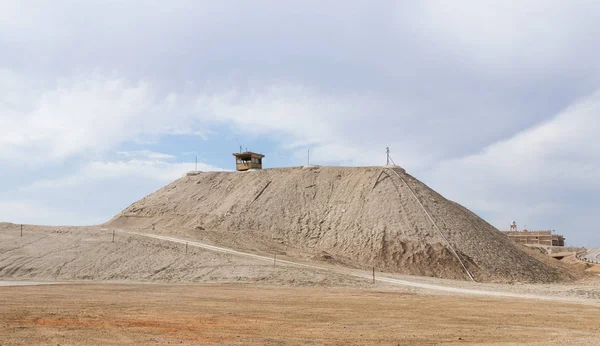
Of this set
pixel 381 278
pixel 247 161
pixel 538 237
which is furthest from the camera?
pixel 538 237

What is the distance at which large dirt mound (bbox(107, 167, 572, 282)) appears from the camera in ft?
163

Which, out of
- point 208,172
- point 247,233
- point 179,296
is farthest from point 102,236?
point 208,172

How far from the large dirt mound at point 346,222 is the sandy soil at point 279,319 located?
20.9 meters

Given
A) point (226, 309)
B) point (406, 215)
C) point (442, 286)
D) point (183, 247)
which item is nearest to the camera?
point (226, 309)

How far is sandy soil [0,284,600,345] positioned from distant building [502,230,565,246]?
298 ft

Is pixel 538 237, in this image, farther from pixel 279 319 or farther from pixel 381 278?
pixel 279 319

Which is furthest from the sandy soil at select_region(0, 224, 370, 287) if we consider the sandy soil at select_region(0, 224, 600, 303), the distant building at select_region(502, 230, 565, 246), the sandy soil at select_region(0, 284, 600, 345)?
the distant building at select_region(502, 230, 565, 246)

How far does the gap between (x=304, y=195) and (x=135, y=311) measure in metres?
42.6

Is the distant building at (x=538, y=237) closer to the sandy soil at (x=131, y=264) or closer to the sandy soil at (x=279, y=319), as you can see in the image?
the sandy soil at (x=131, y=264)

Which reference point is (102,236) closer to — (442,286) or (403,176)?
(442,286)

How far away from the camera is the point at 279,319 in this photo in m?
19.5

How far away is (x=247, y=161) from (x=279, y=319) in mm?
59669

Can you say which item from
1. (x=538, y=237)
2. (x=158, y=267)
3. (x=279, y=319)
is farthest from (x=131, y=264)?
(x=538, y=237)

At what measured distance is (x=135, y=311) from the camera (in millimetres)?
21047
